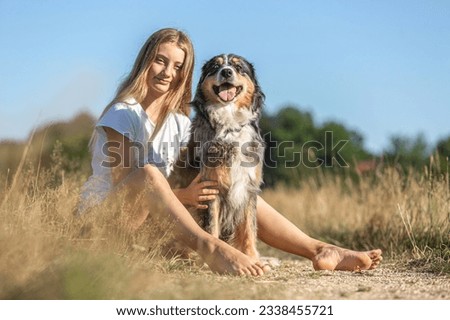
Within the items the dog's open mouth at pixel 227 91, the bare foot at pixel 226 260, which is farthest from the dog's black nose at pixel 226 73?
the bare foot at pixel 226 260

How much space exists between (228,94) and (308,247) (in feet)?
4.48

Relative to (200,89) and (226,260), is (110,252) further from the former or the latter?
(200,89)

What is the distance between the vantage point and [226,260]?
4.39 meters

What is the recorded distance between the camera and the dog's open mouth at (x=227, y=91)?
17.2 ft

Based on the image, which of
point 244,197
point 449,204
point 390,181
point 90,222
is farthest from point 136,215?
point 390,181

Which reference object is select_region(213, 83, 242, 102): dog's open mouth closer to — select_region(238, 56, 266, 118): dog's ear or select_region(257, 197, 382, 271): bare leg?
select_region(238, 56, 266, 118): dog's ear

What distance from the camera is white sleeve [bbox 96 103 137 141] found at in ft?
16.5

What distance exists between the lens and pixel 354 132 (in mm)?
10773

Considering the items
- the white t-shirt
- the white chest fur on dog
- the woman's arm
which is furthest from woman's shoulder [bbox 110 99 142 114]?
the white chest fur on dog

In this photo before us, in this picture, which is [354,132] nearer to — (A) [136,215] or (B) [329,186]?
(B) [329,186]

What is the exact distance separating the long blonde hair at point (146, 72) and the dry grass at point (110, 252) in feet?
2.72

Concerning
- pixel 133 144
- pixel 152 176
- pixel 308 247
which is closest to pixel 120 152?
pixel 133 144

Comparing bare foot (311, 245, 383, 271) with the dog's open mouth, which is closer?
bare foot (311, 245, 383, 271)
